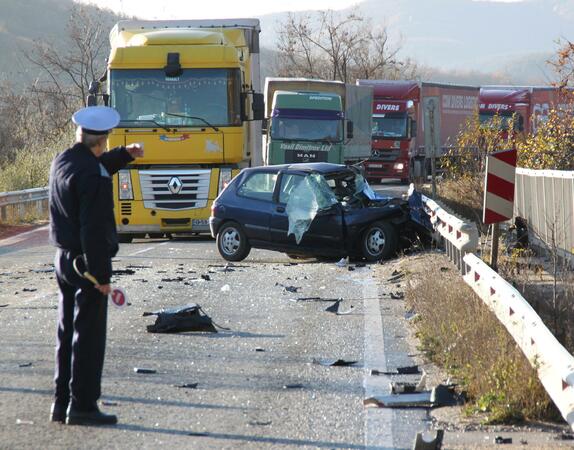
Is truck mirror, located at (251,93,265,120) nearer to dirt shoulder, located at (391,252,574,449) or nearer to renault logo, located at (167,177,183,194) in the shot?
renault logo, located at (167,177,183,194)

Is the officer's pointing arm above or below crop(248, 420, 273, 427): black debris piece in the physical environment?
above

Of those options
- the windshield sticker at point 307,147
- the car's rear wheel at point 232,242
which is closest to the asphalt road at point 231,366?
the car's rear wheel at point 232,242

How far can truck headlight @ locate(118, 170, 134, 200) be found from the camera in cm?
2069

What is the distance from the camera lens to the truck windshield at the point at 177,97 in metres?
19.9

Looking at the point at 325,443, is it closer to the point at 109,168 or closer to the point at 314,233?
the point at 109,168

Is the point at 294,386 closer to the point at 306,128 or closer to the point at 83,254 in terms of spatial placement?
the point at 83,254

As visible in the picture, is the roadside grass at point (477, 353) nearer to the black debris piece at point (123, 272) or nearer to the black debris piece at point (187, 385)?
the black debris piece at point (187, 385)

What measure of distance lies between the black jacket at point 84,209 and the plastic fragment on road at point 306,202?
10159 mm

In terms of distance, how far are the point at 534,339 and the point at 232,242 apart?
11095 millimetres

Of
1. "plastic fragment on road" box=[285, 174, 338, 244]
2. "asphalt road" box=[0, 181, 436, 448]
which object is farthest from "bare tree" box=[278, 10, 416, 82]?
"asphalt road" box=[0, 181, 436, 448]

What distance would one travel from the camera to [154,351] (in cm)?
928

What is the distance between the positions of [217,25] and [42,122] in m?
22.9

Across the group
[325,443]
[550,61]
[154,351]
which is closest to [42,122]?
[550,61]

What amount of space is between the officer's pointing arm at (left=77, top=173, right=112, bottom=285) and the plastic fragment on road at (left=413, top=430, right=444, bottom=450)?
2.01 m
